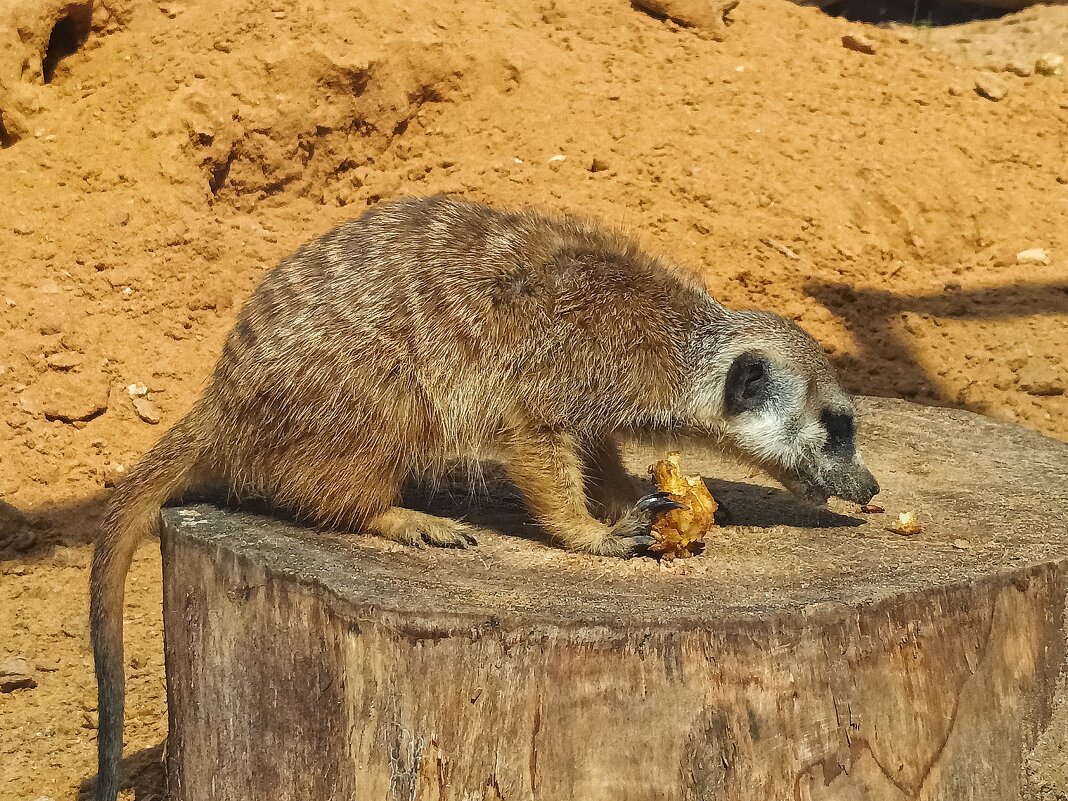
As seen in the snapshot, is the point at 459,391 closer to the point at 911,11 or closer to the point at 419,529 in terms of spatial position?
the point at 419,529

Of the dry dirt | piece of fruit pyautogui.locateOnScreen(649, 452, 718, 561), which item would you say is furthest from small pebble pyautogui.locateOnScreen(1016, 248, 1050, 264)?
piece of fruit pyautogui.locateOnScreen(649, 452, 718, 561)

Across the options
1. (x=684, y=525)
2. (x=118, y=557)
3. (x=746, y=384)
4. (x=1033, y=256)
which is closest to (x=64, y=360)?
(x=118, y=557)

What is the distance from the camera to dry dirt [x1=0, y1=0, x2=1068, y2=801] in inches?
209

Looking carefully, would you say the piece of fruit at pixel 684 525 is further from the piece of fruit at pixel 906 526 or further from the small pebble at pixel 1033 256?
the small pebble at pixel 1033 256

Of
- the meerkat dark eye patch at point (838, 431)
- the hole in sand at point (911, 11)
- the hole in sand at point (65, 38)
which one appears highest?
the hole in sand at point (911, 11)

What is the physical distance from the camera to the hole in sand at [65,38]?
6.06 meters

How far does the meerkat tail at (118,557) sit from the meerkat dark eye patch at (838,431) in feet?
5.47

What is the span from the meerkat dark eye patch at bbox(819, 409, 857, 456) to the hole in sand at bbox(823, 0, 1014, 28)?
7.23 m

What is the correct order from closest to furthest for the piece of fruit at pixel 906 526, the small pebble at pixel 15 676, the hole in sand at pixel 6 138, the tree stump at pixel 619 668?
1. the tree stump at pixel 619 668
2. the piece of fruit at pixel 906 526
3. the small pebble at pixel 15 676
4. the hole in sand at pixel 6 138

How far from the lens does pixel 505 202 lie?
5977 mm

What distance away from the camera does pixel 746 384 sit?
3076mm

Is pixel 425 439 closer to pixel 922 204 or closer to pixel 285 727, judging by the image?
pixel 285 727

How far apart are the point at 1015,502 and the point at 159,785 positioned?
2.79 metres

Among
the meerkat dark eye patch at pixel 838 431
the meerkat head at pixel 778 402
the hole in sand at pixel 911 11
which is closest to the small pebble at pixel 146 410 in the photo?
the meerkat head at pixel 778 402
